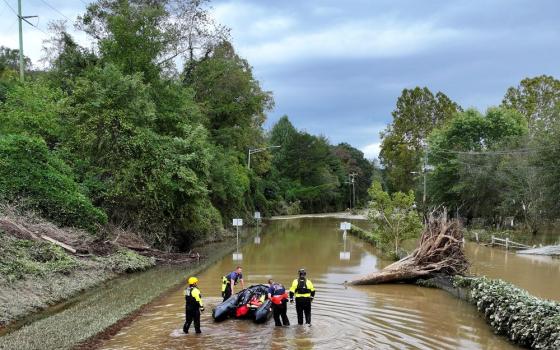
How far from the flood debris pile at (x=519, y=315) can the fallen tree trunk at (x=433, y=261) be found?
5.91 meters

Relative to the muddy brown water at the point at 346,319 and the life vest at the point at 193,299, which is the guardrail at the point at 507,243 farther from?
the life vest at the point at 193,299

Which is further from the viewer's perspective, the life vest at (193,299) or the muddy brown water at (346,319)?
the life vest at (193,299)

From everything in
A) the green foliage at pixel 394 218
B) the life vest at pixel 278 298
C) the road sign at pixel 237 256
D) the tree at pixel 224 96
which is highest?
the tree at pixel 224 96

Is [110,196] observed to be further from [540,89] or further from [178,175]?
[540,89]

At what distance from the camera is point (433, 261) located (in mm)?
24141

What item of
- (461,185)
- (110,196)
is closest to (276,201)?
(461,185)

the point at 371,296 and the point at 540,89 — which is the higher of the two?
the point at 540,89

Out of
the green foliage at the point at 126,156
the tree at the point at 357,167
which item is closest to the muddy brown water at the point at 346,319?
the green foliage at the point at 126,156

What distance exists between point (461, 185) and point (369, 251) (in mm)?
18087

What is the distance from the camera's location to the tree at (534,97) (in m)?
62.4

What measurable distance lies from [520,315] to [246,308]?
749 cm

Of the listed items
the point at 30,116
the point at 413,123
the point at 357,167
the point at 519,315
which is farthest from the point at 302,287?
the point at 357,167

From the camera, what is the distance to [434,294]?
69.2 ft

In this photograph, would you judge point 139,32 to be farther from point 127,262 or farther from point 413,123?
point 413,123
